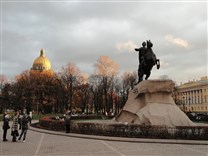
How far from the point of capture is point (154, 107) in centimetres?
2345

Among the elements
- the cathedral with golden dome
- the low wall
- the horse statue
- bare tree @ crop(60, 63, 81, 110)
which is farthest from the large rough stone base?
the cathedral with golden dome

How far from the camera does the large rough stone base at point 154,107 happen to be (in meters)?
22.5

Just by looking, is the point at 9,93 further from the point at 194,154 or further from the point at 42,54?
the point at 194,154

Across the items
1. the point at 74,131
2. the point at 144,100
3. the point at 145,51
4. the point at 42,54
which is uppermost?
the point at 42,54

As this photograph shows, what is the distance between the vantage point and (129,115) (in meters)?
25.8

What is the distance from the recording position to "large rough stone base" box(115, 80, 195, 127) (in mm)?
22516

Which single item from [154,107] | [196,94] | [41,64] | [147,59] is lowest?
[154,107]

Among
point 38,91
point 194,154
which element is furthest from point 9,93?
point 194,154

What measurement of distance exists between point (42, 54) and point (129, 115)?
109 meters

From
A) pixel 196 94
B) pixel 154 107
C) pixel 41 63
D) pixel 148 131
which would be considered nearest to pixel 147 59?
pixel 154 107

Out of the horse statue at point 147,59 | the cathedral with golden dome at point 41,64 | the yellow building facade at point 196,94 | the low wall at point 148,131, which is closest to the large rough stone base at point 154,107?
the horse statue at point 147,59

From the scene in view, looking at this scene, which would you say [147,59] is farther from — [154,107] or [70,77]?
[70,77]

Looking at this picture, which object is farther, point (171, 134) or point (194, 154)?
point (171, 134)

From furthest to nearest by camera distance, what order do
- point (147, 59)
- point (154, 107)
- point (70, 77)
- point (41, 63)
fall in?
1. point (41, 63)
2. point (70, 77)
3. point (147, 59)
4. point (154, 107)
